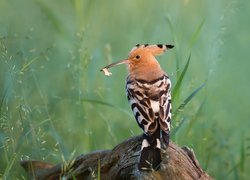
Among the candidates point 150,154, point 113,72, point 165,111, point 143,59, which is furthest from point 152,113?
point 113,72

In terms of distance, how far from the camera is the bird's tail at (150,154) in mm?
5180

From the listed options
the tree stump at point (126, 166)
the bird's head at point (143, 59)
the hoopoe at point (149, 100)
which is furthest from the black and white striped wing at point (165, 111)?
the bird's head at point (143, 59)

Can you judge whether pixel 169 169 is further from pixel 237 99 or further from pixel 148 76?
pixel 237 99

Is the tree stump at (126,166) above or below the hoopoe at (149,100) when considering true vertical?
below

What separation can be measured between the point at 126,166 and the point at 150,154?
0.61 ft

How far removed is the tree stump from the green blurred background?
554 millimetres

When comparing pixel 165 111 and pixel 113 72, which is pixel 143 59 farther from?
pixel 113 72

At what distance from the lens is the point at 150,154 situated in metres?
5.23

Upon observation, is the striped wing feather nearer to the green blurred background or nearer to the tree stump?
the tree stump

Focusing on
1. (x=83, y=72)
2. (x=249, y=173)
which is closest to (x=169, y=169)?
(x=83, y=72)

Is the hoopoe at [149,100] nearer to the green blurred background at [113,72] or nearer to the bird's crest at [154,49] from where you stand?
the bird's crest at [154,49]

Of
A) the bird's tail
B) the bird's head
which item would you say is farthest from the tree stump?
the bird's head

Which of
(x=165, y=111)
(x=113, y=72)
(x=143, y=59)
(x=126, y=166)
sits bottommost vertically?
(x=113, y=72)

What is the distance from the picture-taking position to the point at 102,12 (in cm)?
930
